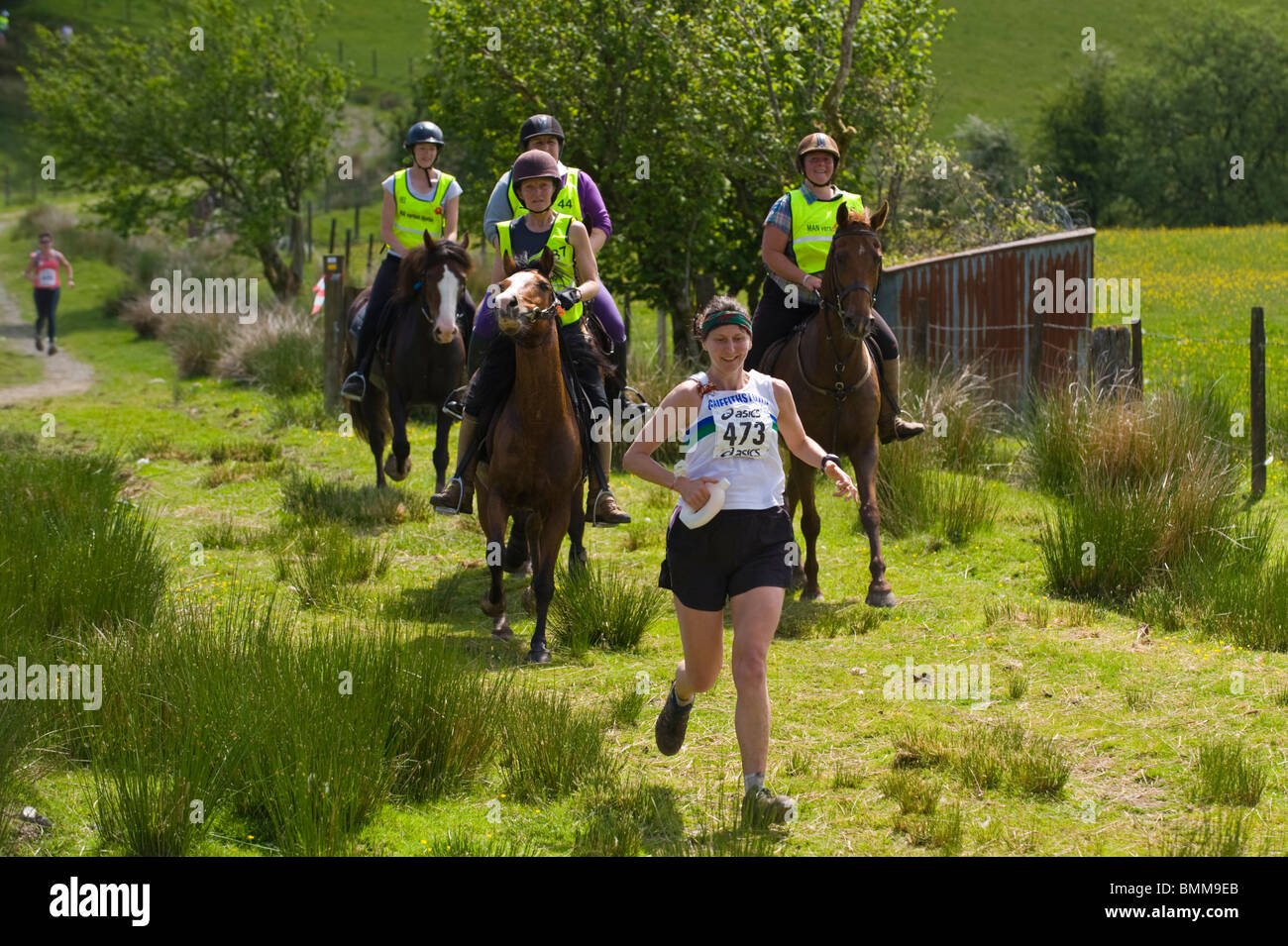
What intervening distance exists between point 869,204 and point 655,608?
1547 cm

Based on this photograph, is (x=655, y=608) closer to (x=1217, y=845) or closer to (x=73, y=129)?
(x=1217, y=845)

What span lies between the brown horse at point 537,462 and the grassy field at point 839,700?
41 centimetres

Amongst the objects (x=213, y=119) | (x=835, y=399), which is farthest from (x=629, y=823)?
(x=213, y=119)

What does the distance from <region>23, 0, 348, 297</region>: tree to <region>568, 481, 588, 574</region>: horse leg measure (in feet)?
70.7

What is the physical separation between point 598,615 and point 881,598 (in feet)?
6.75

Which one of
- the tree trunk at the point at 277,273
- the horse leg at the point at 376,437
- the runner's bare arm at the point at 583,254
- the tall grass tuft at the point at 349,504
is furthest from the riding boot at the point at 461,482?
the tree trunk at the point at 277,273

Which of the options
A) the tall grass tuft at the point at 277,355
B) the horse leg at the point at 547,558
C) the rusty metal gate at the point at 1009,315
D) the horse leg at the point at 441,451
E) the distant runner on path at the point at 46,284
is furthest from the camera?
the distant runner on path at the point at 46,284

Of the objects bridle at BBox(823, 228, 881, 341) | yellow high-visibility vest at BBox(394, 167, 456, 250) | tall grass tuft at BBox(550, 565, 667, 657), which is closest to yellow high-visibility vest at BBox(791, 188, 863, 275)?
bridle at BBox(823, 228, 881, 341)

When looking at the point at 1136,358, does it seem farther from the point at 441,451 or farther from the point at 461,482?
the point at 461,482

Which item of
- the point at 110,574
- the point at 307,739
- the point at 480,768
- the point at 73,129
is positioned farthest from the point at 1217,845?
the point at 73,129

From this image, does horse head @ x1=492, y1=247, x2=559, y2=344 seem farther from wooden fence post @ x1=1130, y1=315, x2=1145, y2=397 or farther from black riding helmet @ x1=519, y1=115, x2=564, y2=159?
wooden fence post @ x1=1130, y1=315, x2=1145, y2=397

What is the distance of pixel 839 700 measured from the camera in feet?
23.5

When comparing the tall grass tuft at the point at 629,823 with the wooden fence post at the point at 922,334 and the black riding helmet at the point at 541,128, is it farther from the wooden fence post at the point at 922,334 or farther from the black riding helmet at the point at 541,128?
the wooden fence post at the point at 922,334

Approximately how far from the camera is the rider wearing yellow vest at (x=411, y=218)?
1170 cm
